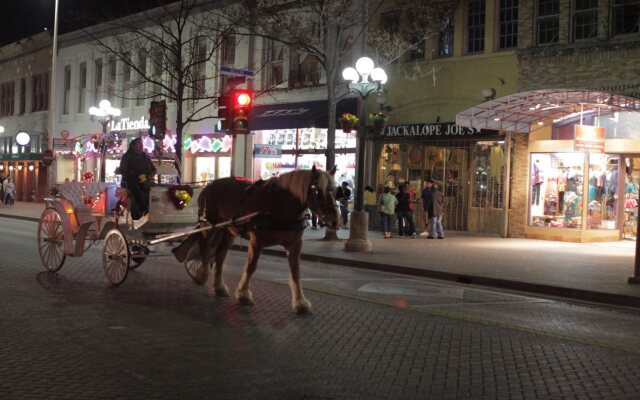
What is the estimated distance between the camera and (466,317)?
9531mm

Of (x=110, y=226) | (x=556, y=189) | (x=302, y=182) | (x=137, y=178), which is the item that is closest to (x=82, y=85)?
(x=556, y=189)

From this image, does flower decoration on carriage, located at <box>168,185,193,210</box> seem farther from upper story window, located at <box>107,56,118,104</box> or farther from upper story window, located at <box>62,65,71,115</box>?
upper story window, located at <box>62,65,71,115</box>

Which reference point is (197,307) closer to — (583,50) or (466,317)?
(466,317)

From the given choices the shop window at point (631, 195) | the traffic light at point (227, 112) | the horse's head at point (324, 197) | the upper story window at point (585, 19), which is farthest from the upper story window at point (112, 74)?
the horse's head at point (324, 197)

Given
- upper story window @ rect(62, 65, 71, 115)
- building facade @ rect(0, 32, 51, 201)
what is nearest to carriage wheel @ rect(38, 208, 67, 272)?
upper story window @ rect(62, 65, 71, 115)

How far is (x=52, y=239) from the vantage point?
12039 millimetres

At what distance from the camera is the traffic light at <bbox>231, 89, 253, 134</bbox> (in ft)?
47.8

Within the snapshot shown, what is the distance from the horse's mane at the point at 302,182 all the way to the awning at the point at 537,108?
12.4 meters

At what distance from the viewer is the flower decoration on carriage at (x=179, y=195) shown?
11.3 metres

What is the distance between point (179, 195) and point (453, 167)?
51.0 feet

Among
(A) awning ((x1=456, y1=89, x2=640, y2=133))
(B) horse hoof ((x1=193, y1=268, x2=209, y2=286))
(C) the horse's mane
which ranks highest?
(A) awning ((x1=456, y1=89, x2=640, y2=133))

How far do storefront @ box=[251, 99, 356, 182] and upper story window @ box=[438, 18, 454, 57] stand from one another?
11.8 ft

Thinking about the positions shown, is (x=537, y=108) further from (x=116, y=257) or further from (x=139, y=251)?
(x=116, y=257)

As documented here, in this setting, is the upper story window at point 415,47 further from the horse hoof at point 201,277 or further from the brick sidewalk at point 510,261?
the horse hoof at point 201,277
